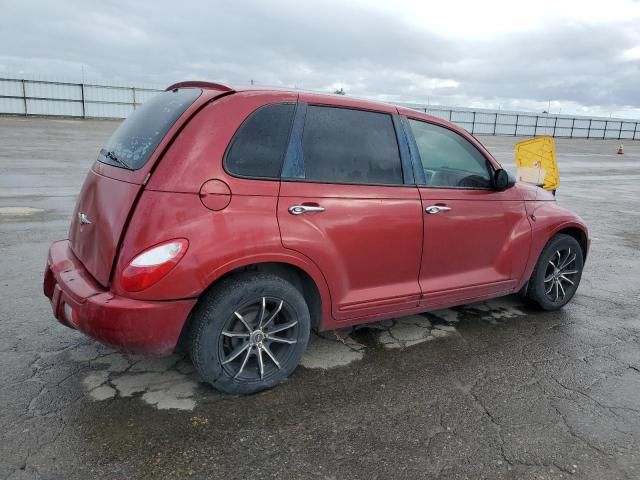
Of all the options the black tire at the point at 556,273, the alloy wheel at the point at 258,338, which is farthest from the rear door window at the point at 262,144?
the black tire at the point at 556,273

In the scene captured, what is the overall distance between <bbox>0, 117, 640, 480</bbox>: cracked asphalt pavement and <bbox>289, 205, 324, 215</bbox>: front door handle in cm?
108

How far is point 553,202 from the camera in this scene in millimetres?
4555

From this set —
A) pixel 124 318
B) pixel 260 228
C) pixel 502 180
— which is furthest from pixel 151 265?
pixel 502 180

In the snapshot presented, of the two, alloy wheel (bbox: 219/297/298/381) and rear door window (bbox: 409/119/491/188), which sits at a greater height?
rear door window (bbox: 409/119/491/188)

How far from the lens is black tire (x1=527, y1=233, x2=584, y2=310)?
4.47 m

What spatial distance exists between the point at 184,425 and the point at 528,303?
11.2ft

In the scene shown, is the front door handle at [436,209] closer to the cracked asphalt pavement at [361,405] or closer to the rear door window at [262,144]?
the cracked asphalt pavement at [361,405]

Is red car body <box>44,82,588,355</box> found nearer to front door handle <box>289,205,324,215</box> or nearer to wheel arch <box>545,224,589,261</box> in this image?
front door handle <box>289,205,324,215</box>

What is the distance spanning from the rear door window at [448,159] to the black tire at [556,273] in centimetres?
Result: 101

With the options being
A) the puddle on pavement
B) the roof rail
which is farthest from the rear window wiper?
the puddle on pavement

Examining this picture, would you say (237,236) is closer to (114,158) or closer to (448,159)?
(114,158)

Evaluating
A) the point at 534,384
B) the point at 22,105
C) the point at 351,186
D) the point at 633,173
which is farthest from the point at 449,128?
the point at 22,105

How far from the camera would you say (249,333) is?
2.98 metres

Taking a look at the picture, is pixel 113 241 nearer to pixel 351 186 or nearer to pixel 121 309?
pixel 121 309
